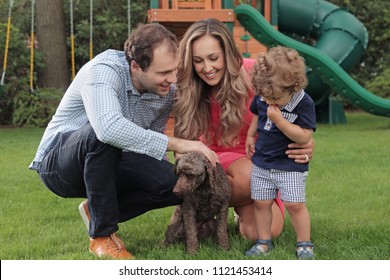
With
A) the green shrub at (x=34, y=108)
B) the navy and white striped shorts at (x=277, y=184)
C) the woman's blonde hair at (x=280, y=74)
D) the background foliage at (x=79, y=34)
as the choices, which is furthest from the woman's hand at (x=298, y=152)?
the background foliage at (x=79, y=34)

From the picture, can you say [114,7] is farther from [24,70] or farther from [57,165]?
[57,165]

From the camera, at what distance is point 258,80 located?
10.2 ft

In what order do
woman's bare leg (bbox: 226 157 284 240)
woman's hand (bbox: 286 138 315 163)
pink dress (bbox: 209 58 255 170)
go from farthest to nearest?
pink dress (bbox: 209 58 255 170), woman's bare leg (bbox: 226 157 284 240), woman's hand (bbox: 286 138 315 163)

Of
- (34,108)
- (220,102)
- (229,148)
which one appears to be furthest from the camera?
(34,108)

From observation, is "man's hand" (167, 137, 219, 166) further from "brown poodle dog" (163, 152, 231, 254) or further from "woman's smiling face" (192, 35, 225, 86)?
"woman's smiling face" (192, 35, 225, 86)

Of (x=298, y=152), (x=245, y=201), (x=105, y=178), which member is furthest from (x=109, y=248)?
(x=298, y=152)

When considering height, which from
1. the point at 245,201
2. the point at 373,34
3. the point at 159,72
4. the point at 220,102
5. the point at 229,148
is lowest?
the point at 373,34

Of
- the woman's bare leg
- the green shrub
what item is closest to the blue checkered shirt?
the woman's bare leg

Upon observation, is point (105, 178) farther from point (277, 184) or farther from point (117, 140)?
point (277, 184)

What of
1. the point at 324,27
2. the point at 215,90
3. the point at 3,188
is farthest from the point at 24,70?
the point at 215,90

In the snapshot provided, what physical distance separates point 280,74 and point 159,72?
635 millimetres

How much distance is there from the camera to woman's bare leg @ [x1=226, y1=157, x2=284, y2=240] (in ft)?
11.8

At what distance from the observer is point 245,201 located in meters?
3.70

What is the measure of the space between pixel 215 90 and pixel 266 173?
2.26 feet
